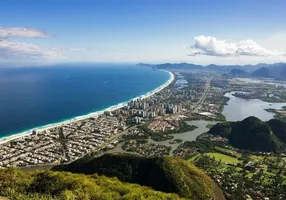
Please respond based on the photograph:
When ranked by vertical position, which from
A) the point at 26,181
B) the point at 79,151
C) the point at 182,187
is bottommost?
the point at 79,151

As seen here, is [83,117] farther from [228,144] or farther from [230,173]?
[230,173]

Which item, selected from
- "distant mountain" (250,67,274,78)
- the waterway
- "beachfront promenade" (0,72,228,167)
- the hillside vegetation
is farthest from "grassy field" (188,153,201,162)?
"distant mountain" (250,67,274,78)

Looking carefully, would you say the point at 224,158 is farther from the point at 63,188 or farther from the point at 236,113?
the point at 236,113

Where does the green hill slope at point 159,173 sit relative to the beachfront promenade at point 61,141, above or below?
above

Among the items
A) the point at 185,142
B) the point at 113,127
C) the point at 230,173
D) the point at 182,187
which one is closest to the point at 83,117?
the point at 113,127

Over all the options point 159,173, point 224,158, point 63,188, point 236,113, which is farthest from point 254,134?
point 63,188

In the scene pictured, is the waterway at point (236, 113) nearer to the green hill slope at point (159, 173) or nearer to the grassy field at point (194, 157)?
the grassy field at point (194, 157)

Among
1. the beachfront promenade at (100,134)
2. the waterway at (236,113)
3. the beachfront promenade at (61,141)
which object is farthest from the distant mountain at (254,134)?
the beachfront promenade at (61,141)
